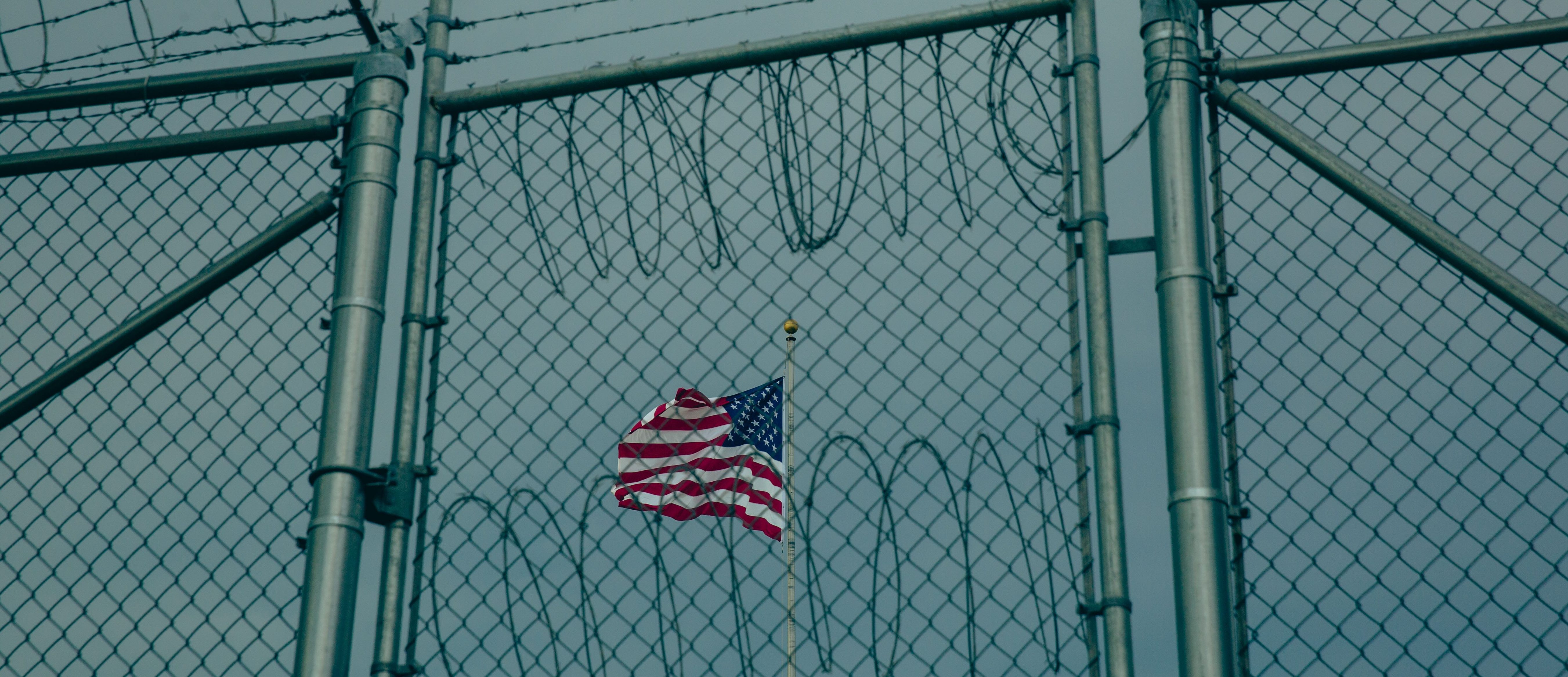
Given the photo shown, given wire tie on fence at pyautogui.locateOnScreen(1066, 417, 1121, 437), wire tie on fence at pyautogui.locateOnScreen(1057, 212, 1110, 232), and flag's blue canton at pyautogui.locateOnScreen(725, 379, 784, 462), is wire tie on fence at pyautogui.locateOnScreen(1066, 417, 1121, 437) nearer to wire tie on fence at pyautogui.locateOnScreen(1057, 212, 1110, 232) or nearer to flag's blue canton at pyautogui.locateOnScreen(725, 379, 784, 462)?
wire tie on fence at pyautogui.locateOnScreen(1057, 212, 1110, 232)

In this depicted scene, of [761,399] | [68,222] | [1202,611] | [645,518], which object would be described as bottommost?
[1202,611]

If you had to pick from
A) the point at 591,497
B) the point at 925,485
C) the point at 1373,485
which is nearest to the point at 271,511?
the point at 591,497

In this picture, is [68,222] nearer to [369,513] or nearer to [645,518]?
[369,513]

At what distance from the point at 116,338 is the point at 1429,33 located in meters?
3.25

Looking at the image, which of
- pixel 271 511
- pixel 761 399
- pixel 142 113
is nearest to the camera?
pixel 271 511

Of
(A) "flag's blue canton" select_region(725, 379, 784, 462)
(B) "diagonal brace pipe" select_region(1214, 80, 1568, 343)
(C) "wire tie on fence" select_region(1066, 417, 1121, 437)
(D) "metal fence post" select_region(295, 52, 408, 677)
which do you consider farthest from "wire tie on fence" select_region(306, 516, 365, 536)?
(A) "flag's blue canton" select_region(725, 379, 784, 462)

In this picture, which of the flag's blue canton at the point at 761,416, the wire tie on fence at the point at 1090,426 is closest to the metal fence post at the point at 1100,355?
the wire tie on fence at the point at 1090,426

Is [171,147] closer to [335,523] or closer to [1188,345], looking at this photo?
[335,523]

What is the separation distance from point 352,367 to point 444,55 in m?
0.92

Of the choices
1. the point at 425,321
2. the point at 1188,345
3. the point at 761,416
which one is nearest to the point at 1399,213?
the point at 1188,345

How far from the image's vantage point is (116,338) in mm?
3750

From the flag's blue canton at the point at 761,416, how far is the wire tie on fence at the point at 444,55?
123 inches

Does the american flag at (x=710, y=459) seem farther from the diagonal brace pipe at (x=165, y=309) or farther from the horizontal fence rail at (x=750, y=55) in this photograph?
the diagonal brace pipe at (x=165, y=309)

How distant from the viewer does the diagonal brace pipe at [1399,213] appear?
9.93ft
